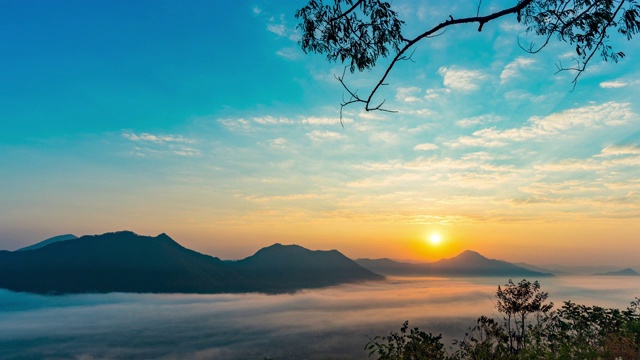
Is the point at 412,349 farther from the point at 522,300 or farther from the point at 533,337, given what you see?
the point at 522,300

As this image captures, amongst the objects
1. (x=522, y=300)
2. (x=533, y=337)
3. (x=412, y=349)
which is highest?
(x=522, y=300)

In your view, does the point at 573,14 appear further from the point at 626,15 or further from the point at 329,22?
the point at 329,22

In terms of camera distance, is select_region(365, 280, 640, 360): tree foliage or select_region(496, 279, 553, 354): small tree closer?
select_region(365, 280, 640, 360): tree foliage

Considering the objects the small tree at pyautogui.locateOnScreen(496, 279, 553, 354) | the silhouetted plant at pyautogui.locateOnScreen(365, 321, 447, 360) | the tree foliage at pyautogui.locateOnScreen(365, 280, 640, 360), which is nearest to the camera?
the tree foliage at pyautogui.locateOnScreen(365, 280, 640, 360)

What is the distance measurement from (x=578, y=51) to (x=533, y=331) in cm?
1009

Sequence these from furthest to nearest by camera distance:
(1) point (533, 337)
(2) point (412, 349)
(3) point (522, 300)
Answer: (3) point (522, 300) < (1) point (533, 337) < (2) point (412, 349)

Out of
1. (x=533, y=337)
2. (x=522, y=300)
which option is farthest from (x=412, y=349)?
(x=522, y=300)

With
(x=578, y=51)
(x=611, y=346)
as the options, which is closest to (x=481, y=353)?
(x=611, y=346)

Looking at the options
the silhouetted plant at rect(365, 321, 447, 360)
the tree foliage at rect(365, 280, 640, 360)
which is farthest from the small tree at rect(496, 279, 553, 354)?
the silhouetted plant at rect(365, 321, 447, 360)

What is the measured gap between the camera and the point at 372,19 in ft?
30.6

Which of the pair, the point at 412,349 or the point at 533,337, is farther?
the point at 533,337

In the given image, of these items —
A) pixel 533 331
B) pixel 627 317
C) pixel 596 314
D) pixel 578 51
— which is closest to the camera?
pixel 578 51

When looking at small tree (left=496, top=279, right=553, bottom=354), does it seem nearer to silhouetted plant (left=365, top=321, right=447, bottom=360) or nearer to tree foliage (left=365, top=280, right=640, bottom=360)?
tree foliage (left=365, top=280, right=640, bottom=360)

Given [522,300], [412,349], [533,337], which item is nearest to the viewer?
[412,349]
